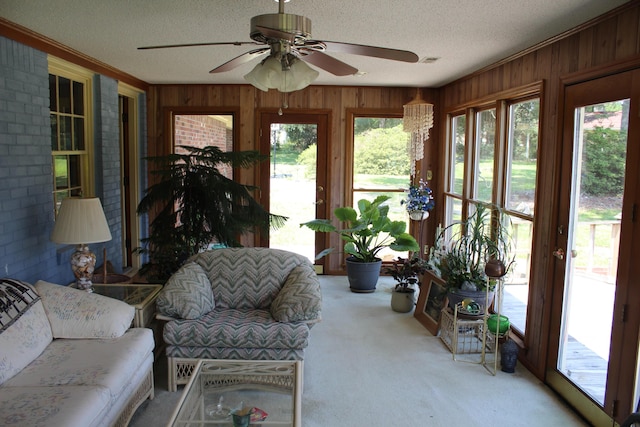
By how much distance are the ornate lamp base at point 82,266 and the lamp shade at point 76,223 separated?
0.15 metres

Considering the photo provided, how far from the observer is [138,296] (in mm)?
3371

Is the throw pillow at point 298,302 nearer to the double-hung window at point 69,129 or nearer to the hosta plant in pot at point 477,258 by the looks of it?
the hosta plant in pot at point 477,258

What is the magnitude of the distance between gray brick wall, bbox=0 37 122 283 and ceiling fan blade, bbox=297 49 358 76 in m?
2.10

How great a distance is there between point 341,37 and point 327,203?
281 centimetres

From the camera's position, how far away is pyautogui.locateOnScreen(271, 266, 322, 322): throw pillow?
3158 mm

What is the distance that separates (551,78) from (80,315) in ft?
10.9

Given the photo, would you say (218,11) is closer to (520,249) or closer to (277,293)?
(277,293)

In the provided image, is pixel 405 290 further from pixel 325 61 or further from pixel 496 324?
pixel 325 61

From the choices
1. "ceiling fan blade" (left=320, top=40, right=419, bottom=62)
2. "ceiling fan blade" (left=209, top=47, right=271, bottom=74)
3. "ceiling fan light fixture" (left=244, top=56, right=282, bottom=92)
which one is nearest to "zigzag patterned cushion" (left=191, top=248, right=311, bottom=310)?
"ceiling fan blade" (left=209, top=47, right=271, bottom=74)

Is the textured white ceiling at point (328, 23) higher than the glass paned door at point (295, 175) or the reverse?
→ higher

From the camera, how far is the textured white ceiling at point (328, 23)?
2.75m

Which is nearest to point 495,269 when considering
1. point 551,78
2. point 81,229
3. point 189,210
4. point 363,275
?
point 551,78

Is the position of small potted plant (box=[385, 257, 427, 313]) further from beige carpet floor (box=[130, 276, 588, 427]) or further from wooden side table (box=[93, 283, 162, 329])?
wooden side table (box=[93, 283, 162, 329])

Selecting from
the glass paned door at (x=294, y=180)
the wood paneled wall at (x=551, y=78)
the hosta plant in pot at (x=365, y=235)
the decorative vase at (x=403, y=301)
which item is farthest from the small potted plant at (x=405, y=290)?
the glass paned door at (x=294, y=180)
